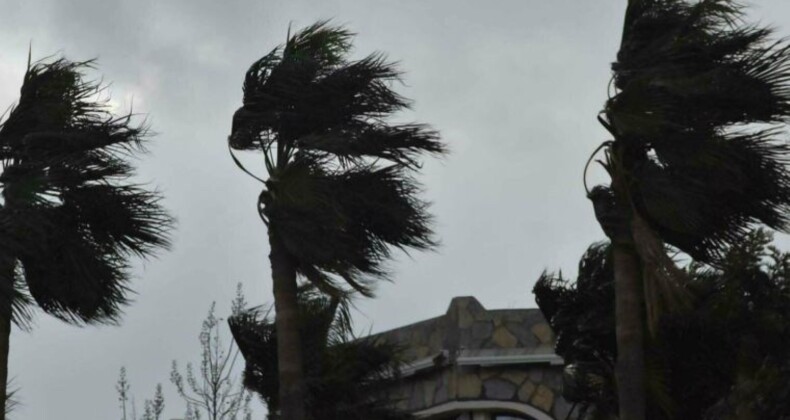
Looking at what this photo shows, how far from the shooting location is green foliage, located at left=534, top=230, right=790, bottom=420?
16.2 metres

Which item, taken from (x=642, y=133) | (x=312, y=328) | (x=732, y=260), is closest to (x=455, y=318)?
(x=312, y=328)

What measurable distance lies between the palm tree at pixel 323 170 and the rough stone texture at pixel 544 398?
25.9 ft

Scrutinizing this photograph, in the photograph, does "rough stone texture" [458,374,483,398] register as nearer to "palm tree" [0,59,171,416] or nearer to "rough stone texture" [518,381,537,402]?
"rough stone texture" [518,381,537,402]

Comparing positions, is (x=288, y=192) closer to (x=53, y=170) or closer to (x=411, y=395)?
(x=53, y=170)

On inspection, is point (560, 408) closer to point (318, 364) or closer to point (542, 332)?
point (542, 332)

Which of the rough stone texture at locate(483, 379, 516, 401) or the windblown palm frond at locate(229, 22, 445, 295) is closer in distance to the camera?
the windblown palm frond at locate(229, 22, 445, 295)

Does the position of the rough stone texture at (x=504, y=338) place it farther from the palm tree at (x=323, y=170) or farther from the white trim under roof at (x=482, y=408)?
the palm tree at (x=323, y=170)

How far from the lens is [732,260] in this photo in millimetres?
17031

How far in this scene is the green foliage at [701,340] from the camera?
53.1 feet

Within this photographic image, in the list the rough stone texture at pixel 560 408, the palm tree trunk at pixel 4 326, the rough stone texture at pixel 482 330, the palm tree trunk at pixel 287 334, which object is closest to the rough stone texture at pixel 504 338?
the rough stone texture at pixel 482 330

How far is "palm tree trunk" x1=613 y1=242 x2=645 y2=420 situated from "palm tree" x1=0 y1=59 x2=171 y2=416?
477 centimetres

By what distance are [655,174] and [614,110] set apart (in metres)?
0.72

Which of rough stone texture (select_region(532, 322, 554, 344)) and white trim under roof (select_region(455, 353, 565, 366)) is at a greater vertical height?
rough stone texture (select_region(532, 322, 554, 344))

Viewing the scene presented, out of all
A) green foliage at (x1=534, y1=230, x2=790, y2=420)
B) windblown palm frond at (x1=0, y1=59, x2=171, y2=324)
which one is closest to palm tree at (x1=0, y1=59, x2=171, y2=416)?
windblown palm frond at (x1=0, y1=59, x2=171, y2=324)
